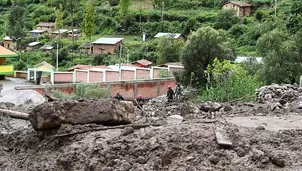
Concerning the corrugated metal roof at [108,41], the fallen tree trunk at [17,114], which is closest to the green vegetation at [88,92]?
the fallen tree trunk at [17,114]

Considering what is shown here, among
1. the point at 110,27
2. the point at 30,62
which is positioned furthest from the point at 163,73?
the point at 110,27

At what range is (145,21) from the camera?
52.3 meters

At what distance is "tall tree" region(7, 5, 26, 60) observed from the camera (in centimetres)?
5050

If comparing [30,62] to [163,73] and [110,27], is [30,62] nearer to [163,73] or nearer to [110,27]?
[110,27]

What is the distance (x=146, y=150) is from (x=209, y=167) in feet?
2.95

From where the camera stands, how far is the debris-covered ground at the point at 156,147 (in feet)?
20.0

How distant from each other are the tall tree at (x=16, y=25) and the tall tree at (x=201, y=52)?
30.4m

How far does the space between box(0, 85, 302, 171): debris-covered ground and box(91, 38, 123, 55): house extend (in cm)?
3596

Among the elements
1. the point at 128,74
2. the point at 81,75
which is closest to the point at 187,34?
the point at 128,74

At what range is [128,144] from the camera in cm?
673

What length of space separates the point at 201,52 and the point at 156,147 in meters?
17.0

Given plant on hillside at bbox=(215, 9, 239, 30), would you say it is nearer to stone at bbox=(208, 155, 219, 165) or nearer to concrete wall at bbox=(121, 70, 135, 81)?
concrete wall at bbox=(121, 70, 135, 81)

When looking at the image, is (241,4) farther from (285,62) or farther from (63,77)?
(285,62)

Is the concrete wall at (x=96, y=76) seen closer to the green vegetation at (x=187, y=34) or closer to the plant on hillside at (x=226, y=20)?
the green vegetation at (x=187, y=34)
